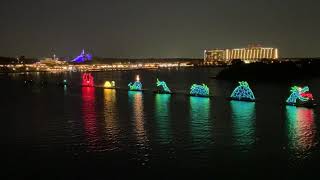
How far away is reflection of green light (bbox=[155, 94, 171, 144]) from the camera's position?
1180 cm

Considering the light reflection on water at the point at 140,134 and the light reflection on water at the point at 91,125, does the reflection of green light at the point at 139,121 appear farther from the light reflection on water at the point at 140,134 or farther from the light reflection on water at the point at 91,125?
the light reflection on water at the point at 91,125

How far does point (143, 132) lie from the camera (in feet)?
40.9

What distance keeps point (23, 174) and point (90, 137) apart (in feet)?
11.3

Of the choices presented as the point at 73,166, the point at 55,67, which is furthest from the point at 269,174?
the point at 55,67

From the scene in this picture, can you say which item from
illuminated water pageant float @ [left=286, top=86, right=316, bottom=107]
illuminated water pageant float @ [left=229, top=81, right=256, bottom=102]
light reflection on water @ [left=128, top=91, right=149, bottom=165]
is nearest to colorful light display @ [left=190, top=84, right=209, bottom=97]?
illuminated water pageant float @ [left=229, top=81, right=256, bottom=102]

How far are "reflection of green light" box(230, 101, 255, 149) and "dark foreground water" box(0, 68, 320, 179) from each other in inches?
1.2

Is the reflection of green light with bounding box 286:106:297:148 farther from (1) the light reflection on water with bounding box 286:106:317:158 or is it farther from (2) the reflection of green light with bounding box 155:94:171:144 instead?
(2) the reflection of green light with bounding box 155:94:171:144

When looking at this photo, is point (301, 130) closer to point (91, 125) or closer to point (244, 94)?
point (91, 125)

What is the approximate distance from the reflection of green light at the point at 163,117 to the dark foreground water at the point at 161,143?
1.3 inches

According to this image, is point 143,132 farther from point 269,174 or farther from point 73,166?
point 269,174

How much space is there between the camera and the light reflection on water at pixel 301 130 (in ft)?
33.7

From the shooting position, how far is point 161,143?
1090 cm

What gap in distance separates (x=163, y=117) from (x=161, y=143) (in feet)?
15.9

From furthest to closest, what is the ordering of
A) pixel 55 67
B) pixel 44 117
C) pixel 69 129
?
pixel 55 67
pixel 44 117
pixel 69 129
